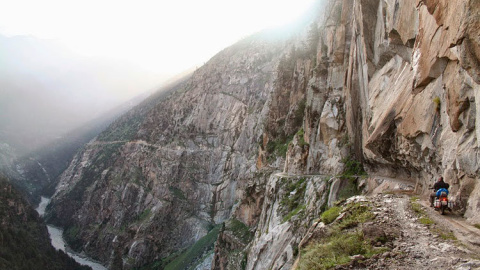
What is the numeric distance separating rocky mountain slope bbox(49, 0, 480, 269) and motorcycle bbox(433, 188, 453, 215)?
0.94 ft

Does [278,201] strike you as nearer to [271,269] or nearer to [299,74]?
[271,269]

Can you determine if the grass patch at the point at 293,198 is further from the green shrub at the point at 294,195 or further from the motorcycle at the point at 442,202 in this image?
the motorcycle at the point at 442,202

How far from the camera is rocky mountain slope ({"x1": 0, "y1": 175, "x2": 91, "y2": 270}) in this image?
7525 centimetres

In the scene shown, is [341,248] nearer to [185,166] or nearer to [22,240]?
[185,166]

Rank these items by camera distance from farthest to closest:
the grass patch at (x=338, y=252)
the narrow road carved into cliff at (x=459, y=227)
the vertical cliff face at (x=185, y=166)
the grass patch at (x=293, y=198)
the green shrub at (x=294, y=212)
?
the vertical cliff face at (x=185, y=166) < the grass patch at (x=293, y=198) < the green shrub at (x=294, y=212) < the grass patch at (x=338, y=252) < the narrow road carved into cliff at (x=459, y=227)

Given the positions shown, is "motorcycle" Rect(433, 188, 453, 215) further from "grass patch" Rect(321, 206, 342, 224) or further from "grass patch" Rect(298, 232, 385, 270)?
"grass patch" Rect(321, 206, 342, 224)

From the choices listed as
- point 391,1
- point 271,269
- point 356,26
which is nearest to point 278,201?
point 271,269

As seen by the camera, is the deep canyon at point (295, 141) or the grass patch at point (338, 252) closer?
the grass patch at point (338, 252)

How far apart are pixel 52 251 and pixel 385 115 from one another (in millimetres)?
102877

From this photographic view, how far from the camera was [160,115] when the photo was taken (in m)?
120

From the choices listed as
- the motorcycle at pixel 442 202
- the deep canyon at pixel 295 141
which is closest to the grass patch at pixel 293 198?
the deep canyon at pixel 295 141

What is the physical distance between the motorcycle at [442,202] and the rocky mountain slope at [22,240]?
80436mm

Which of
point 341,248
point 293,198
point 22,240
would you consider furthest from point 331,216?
point 22,240

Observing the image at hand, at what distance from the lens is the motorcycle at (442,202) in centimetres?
960
